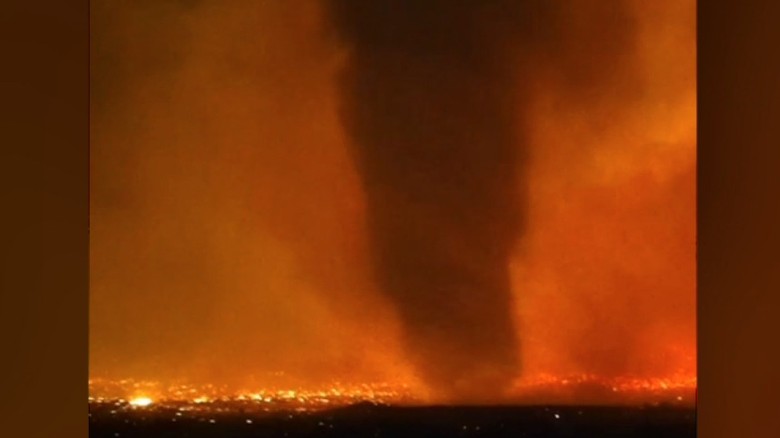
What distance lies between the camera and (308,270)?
226cm

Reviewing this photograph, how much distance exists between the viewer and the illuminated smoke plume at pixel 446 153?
89.0 inches

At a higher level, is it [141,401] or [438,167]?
[438,167]

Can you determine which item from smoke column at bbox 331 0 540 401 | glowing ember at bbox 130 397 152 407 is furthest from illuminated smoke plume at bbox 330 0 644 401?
glowing ember at bbox 130 397 152 407

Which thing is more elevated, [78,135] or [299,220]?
[78,135]

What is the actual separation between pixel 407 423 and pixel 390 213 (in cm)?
43

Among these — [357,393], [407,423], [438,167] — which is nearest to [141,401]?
[357,393]

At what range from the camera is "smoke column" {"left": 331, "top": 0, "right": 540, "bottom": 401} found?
2.26 meters

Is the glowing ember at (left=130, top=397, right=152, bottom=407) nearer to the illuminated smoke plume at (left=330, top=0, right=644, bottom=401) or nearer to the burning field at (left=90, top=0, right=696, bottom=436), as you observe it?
the burning field at (left=90, top=0, right=696, bottom=436)

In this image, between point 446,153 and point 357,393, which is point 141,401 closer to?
point 357,393

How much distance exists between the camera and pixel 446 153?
2.27m

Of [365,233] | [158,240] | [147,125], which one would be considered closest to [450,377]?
[365,233]
